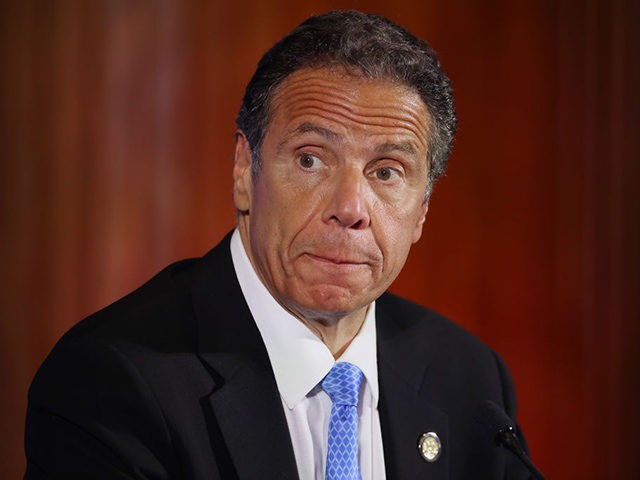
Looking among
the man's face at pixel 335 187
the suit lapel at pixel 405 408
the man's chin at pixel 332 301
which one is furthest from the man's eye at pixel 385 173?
the suit lapel at pixel 405 408

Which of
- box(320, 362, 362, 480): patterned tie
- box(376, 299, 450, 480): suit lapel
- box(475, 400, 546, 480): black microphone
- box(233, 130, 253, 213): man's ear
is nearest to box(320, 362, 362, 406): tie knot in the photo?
box(320, 362, 362, 480): patterned tie

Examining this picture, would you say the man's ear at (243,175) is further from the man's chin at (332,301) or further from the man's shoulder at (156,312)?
the man's chin at (332,301)

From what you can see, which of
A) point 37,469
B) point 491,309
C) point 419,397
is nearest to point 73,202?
point 37,469

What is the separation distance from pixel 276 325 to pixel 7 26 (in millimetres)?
1233

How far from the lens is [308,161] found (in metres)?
1.80

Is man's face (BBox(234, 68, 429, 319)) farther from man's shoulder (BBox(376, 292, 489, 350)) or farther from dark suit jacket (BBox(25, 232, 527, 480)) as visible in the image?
man's shoulder (BBox(376, 292, 489, 350))

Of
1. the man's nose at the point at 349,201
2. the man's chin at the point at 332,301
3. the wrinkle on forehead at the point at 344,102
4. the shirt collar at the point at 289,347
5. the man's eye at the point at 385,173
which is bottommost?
the shirt collar at the point at 289,347

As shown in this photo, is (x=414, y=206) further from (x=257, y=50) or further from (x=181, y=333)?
(x=257, y=50)

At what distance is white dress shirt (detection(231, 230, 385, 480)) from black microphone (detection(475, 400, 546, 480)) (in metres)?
0.28

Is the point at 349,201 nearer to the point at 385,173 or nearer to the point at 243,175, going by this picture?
the point at 385,173

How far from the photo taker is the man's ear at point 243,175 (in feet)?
6.40

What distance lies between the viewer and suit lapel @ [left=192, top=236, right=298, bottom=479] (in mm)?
1713

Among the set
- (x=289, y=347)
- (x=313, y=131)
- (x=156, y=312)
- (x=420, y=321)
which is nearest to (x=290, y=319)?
(x=289, y=347)

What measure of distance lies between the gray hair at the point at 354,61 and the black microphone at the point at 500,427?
1.87ft
